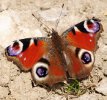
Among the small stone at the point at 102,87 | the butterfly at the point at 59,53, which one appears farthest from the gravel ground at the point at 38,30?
the butterfly at the point at 59,53

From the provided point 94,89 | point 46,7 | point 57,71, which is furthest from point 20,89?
point 46,7

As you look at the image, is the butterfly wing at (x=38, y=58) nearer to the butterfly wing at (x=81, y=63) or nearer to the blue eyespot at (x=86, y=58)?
the butterfly wing at (x=81, y=63)

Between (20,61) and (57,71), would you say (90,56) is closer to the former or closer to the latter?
(57,71)

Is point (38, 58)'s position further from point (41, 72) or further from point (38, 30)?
point (38, 30)

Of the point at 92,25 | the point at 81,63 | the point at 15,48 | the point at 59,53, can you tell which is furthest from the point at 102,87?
the point at 15,48

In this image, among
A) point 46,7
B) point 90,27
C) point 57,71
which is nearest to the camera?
point 57,71

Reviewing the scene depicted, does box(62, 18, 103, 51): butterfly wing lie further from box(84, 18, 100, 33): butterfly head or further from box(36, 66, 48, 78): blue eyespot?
box(36, 66, 48, 78): blue eyespot

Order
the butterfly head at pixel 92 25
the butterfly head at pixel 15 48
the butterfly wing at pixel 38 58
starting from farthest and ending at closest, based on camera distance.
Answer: the butterfly head at pixel 92 25 → the butterfly head at pixel 15 48 → the butterfly wing at pixel 38 58
